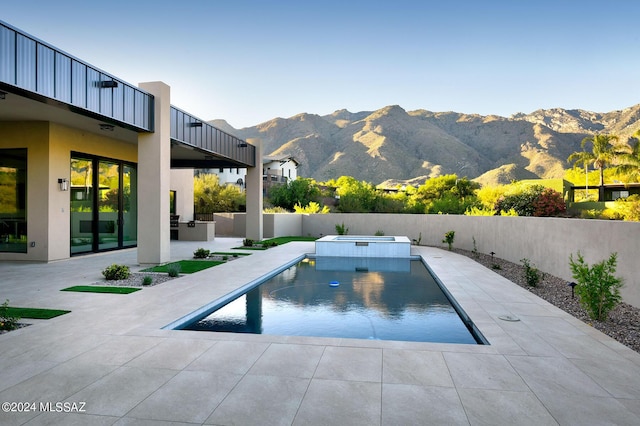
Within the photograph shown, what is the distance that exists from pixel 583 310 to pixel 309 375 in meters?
4.70

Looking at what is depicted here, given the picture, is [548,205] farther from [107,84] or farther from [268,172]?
[268,172]

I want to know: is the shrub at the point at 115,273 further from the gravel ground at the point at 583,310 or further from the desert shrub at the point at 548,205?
the desert shrub at the point at 548,205

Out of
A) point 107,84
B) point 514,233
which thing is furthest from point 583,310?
point 107,84

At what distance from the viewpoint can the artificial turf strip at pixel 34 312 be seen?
5363 millimetres

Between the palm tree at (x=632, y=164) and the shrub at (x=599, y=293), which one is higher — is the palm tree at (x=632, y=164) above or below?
above

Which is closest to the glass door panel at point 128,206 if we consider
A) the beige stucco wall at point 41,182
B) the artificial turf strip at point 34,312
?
the beige stucco wall at point 41,182

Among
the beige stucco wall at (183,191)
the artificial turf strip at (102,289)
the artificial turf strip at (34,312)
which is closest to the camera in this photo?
the artificial turf strip at (34,312)

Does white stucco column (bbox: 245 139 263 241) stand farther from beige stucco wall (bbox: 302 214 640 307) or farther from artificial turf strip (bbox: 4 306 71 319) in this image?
artificial turf strip (bbox: 4 306 71 319)

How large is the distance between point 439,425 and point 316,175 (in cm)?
6745

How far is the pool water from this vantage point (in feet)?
17.7

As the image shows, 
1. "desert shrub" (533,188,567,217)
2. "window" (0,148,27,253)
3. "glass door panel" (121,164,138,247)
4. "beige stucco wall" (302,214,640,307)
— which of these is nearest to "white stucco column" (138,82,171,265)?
"window" (0,148,27,253)

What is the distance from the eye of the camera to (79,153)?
11.8 m

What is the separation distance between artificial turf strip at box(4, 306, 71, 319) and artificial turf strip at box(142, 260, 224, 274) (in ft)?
11.7

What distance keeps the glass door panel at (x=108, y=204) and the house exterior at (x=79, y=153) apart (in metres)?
0.03
